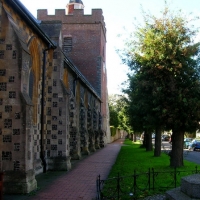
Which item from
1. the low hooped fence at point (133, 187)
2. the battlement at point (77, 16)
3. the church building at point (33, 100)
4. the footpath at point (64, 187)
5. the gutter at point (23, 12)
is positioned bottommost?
the footpath at point (64, 187)

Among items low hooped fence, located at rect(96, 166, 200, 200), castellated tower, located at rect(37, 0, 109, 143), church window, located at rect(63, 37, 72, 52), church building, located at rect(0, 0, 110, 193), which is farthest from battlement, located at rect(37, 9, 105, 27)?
low hooped fence, located at rect(96, 166, 200, 200)

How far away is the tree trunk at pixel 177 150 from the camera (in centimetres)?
1479

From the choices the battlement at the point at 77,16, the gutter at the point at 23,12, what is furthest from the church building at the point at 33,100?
the battlement at the point at 77,16

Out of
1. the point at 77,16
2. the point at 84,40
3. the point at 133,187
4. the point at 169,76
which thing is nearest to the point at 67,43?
the point at 84,40

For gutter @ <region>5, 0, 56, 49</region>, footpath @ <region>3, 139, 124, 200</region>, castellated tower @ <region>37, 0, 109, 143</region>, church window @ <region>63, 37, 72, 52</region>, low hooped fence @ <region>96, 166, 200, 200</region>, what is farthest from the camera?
church window @ <region>63, 37, 72, 52</region>

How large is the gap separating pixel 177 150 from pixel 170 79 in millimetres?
3479

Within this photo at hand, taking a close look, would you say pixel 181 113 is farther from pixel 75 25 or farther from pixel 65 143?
pixel 75 25

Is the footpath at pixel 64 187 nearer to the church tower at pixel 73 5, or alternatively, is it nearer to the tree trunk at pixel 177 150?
the tree trunk at pixel 177 150

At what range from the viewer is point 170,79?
14250 mm

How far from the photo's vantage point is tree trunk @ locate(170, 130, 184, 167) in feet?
48.5

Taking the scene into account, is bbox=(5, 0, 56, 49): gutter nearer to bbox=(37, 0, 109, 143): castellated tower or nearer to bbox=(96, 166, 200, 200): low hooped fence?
bbox=(96, 166, 200, 200): low hooped fence

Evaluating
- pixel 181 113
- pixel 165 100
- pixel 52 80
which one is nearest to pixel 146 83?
pixel 165 100

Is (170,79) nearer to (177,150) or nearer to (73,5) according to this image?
(177,150)

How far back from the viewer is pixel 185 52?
560 inches
